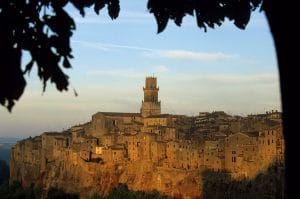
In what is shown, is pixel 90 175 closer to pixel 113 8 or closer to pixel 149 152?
pixel 149 152

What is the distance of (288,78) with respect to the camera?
2.12 meters

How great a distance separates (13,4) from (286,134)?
1.23 meters

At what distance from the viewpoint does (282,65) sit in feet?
7.06

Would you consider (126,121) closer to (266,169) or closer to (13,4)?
(266,169)

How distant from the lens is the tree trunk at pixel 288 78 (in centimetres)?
211

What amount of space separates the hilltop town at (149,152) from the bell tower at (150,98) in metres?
0.36

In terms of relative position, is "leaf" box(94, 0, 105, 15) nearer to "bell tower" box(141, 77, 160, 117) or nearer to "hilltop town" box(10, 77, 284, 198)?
"hilltop town" box(10, 77, 284, 198)

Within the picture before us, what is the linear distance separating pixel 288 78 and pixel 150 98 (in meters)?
61.2

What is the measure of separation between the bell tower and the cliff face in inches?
505

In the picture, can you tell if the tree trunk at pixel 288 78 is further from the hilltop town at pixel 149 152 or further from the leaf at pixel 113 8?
the hilltop town at pixel 149 152

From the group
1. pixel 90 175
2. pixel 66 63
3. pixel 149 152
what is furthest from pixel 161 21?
pixel 90 175

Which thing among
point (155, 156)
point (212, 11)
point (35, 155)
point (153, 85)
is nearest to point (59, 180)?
point (35, 155)

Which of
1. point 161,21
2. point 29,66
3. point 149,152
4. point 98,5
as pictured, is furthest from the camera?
point 149,152

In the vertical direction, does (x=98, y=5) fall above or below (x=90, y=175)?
below
